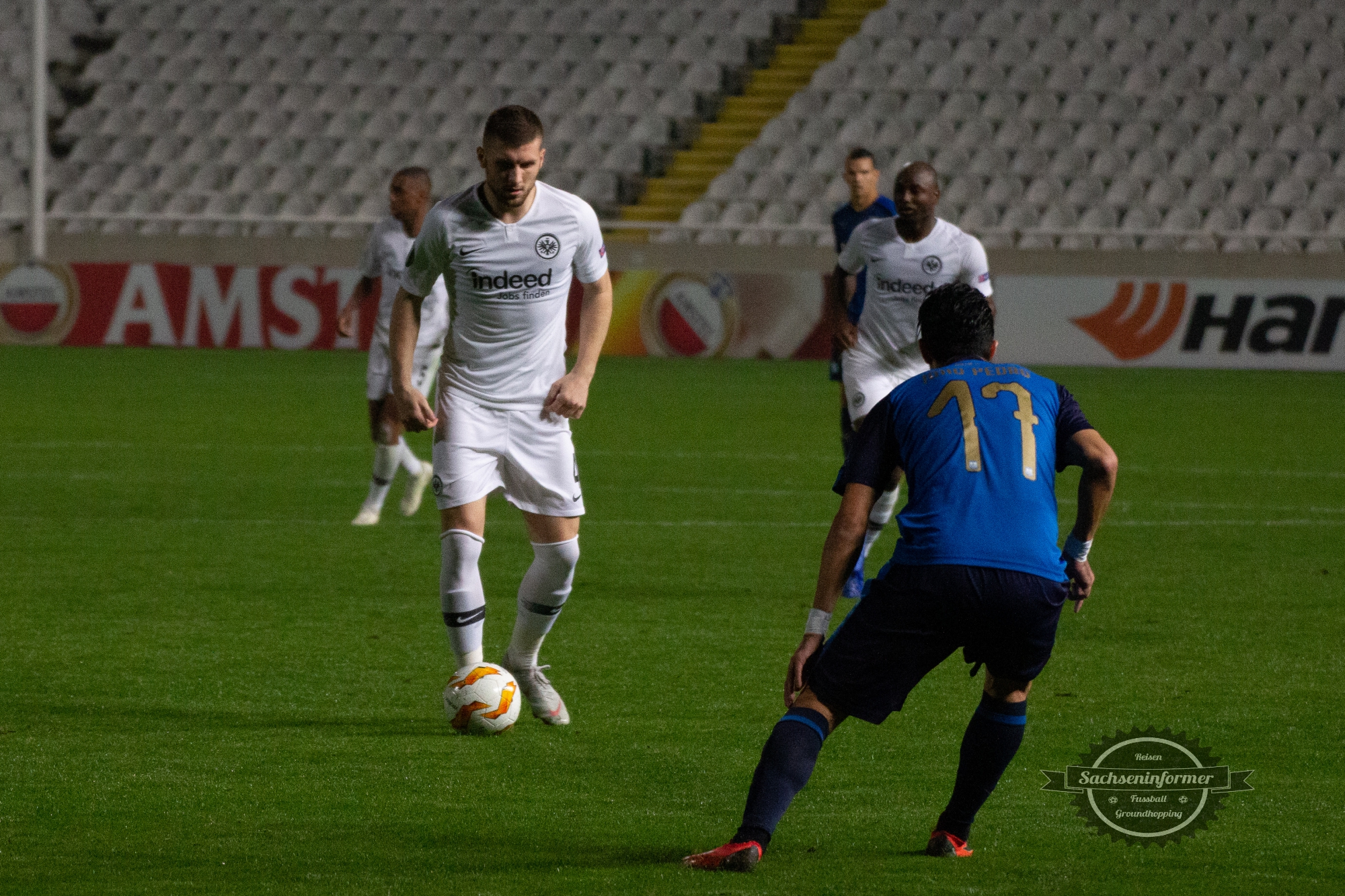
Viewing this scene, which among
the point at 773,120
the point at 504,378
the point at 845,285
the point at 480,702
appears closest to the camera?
the point at 480,702

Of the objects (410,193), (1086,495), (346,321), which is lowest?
(346,321)

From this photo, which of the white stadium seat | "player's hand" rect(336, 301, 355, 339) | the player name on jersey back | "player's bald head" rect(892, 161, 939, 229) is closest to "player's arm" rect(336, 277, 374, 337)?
"player's hand" rect(336, 301, 355, 339)

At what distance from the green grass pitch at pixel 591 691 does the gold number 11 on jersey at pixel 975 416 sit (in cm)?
16

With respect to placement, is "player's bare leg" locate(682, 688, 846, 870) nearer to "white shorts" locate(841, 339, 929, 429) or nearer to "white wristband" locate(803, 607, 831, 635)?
"white wristband" locate(803, 607, 831, 635)

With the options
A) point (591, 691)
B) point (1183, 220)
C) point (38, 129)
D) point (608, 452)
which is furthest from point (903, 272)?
point (38, 129)

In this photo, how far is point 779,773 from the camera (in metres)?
3.93

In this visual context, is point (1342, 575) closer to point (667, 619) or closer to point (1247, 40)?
point (667, 619)

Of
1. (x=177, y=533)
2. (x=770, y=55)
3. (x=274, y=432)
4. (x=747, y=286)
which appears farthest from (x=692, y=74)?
(x=177, y=533)

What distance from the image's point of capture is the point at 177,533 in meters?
9.74

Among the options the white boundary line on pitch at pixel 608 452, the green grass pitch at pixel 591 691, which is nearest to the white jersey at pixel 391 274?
the green grass pitch at pixel 591 691

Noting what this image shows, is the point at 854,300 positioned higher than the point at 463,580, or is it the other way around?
the point at 463,580

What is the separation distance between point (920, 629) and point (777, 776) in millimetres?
446

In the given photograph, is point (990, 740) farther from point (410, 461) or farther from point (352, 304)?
point (410, 461)

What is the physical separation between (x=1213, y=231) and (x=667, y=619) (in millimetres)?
17733
